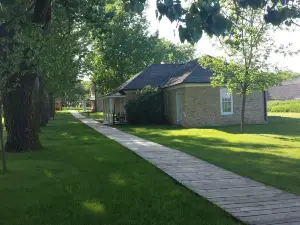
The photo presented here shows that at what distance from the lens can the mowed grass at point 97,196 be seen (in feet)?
17.9

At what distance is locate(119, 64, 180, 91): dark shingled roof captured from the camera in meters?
31.1

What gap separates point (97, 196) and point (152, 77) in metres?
26.2

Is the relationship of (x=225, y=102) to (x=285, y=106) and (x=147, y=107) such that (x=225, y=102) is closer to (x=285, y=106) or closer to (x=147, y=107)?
(x=147, y=107)

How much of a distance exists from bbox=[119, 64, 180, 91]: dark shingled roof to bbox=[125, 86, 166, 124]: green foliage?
230 centimetres

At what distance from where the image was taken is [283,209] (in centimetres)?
557

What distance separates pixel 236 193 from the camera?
21.9 ft

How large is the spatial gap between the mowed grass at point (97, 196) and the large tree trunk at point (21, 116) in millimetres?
2672

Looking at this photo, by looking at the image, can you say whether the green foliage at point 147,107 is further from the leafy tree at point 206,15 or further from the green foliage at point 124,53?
the leafy tree at point 206,15

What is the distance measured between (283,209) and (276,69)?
13.3 metres

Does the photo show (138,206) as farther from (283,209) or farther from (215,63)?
(215,63)

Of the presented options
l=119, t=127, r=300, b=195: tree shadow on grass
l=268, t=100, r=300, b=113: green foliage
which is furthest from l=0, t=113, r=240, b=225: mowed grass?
l=268, t=100, r=300, b=113: green foliage

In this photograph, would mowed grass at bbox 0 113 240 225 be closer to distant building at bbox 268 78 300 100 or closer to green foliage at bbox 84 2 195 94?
green foliage at bbox 84 2 195 94

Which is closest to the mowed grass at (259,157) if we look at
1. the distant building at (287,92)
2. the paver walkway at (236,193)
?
the paver walkway at (236,193)

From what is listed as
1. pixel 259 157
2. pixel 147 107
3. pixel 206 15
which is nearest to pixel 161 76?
pixel 147 107
